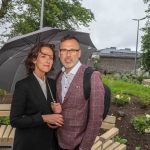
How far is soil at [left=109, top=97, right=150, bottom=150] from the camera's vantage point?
811cm

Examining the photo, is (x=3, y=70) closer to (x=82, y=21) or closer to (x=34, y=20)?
(x=34, y=20)

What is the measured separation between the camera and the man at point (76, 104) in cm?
396

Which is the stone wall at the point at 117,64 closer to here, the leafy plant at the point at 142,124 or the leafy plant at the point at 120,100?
the leafy plant at the point at 120,100

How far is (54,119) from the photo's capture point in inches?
162

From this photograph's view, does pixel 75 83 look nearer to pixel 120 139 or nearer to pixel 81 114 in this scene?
pixel 81 114

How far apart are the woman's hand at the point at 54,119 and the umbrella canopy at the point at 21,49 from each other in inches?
23.0

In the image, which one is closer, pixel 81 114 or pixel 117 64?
pixel 81 114

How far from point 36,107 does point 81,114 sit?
434 mm

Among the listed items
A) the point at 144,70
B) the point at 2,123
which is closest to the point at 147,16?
the point at 144,70

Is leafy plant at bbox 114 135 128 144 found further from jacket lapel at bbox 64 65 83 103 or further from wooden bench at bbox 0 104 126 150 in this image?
jacket lapel at bbox 64 65 83 103

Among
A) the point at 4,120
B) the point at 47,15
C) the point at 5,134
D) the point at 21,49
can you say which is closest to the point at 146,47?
the point at 47,15

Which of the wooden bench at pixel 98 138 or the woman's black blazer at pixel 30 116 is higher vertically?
the woman's black blazer at pixel 30 116

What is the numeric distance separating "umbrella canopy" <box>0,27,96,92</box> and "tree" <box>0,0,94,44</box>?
25528 mm

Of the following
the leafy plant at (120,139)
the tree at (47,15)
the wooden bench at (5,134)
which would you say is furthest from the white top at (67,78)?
the tree at (47,15)
